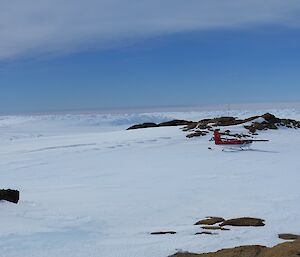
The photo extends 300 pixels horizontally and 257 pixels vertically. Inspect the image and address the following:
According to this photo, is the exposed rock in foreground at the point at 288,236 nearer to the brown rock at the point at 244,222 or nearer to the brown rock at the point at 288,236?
the brown rock at the point at 288,236

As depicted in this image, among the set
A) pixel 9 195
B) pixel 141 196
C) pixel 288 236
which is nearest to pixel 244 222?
pixel 288 236

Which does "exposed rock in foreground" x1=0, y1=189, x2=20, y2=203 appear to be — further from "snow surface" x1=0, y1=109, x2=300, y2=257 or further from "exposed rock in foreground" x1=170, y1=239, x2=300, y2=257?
"exposed rock in foreground" x1=170, y1=239, x2=300, y2=257

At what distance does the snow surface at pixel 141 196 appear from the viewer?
7527 millimetres

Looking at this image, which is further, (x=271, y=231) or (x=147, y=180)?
(x=147, y=180)

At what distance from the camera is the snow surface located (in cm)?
753

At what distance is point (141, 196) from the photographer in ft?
46.1

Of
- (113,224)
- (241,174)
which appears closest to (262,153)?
(241,174)

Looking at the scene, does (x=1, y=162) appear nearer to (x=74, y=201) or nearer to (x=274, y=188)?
(x=74, y=201)

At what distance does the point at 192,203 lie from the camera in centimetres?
1277

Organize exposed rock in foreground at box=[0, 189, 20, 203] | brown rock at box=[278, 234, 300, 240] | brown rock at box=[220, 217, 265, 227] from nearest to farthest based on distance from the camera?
brown rock at box=[278, 234, 300, 240] → brown rock at box=[220, 217, 265, 227] → exposed rock in foreground at box=[0, 189, 20, 203]

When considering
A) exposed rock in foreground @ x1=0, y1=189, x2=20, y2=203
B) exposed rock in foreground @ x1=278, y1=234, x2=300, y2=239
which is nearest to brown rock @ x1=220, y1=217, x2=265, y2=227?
exposed rock in foreground @ x1=278, y1=234, x2=300, y2=239

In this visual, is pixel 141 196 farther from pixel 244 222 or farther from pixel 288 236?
pixel 288 236

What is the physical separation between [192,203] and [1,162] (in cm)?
1654

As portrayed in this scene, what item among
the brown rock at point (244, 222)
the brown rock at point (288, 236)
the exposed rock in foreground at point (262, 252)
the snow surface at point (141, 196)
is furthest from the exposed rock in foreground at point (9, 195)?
the brown rock at point (288, 236)
